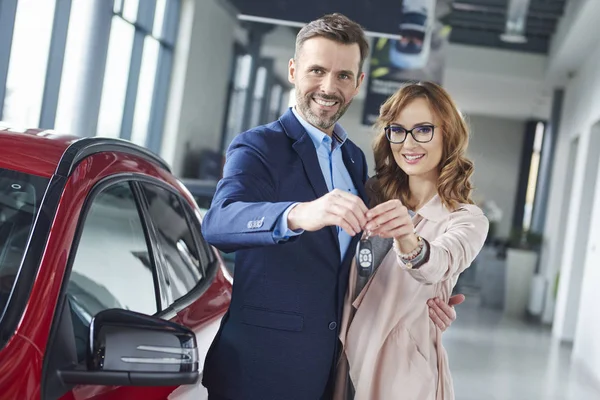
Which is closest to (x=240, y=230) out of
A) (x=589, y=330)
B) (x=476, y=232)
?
(x=476, y=232)

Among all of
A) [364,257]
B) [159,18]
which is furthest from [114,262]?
[159,18]

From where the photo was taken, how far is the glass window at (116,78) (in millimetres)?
9828

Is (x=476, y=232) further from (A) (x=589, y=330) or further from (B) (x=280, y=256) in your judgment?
(A) (x=589, y=330)

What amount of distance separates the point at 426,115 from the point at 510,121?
23801 mm

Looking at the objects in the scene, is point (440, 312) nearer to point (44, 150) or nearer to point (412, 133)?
point (412, 133)

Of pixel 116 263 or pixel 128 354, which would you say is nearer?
pixel 128 354

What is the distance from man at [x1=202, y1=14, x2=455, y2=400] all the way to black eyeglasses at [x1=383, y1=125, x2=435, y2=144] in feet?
0.58

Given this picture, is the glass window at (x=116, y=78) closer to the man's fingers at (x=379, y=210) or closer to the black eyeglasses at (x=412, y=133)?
the black eyeglasses at (x=412, y=133)

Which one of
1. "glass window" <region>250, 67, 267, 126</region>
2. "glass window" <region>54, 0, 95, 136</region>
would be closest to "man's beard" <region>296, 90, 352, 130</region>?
"glass window" <region>54, 0, 95, 136</region>

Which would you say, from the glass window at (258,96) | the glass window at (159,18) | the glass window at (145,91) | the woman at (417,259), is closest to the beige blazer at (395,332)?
the woman at (417,259)

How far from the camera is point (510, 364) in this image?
801 cm

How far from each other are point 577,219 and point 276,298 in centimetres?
1019

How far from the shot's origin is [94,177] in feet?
4.79

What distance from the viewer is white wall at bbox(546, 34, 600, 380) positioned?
8.53 meters
